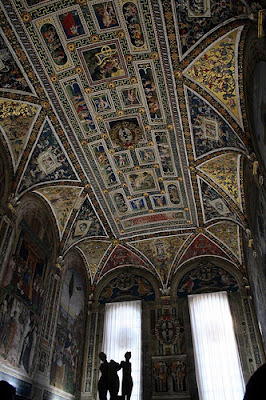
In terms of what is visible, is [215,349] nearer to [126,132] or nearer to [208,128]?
[208,128]

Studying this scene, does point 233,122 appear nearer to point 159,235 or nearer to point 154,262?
point 159,235

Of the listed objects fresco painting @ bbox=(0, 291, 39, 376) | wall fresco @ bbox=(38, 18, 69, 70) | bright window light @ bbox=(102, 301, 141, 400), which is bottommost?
fresco painting @ bbox=(0, 291, 39, 376)

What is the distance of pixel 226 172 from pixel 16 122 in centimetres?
744

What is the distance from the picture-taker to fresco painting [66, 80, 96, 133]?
10.8 meters

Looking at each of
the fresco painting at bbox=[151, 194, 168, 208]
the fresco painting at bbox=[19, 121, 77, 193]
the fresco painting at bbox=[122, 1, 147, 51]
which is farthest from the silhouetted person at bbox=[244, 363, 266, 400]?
the fresco painting at bbox=[151, 194, 168, 208]

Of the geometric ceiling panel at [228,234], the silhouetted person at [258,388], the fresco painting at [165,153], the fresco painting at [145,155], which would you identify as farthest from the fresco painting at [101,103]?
the silhouetted person at [258,388]

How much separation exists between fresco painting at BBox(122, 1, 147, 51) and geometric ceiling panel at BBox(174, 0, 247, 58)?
1.02 meters

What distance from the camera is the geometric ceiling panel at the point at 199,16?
8.55 metres

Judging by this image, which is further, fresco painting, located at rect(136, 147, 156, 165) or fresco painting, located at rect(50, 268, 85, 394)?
fresco painting, located at rect(50, 268, 85, 394)

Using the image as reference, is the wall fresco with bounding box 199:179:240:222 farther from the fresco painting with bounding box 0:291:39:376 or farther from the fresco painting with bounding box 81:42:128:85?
the fresco painting with bounding box 0:291:39:376

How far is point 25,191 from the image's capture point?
12.3 m

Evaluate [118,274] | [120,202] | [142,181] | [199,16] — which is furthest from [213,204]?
[199,16]

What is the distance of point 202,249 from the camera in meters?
17.0

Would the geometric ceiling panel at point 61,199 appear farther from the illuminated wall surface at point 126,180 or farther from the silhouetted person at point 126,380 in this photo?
the silhouetted person at point 126,380
